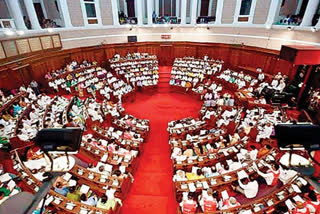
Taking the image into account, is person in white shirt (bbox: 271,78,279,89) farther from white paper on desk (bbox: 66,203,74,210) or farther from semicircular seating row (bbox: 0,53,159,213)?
white paper on desk (bbox: 66,203,74,210)

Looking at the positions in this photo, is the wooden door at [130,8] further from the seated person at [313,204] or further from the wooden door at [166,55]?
the seated person at [313,204]

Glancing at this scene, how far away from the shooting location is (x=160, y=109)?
48.6 ft

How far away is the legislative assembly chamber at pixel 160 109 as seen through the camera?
21.2 feet

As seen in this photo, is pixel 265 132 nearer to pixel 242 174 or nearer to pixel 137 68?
pixel 242 174

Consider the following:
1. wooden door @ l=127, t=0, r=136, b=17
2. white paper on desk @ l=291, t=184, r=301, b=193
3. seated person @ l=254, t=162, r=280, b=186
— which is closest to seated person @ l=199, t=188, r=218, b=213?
seated person @ l=254, t=162, r=280, b=186

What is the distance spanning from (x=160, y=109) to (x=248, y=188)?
8995 mm

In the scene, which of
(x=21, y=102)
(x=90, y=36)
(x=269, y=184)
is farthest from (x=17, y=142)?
(x=90, y=36)

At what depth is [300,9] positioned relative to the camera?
49.1 feet

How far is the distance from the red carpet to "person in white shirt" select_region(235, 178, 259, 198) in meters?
2.59

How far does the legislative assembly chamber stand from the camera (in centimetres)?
645

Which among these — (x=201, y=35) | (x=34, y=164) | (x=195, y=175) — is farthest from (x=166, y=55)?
(x=34, y=164)

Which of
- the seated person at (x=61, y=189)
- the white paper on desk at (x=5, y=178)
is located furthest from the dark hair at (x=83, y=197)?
the white paper on desk at (x=5, y=178)

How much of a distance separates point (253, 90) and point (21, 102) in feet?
52.6

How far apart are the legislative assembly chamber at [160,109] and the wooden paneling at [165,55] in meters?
0.10
